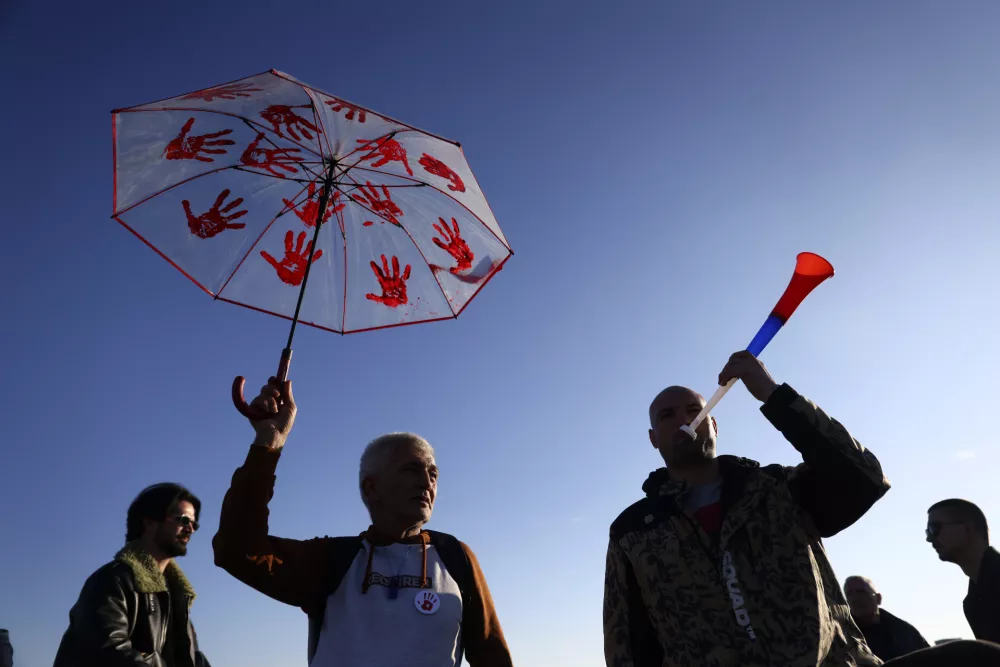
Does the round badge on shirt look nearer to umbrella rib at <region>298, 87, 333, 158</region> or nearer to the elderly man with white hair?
the elderly man with white hair

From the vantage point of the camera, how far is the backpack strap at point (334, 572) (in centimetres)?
321

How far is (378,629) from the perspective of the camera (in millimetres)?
3074

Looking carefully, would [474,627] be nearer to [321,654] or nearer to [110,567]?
[321,654]

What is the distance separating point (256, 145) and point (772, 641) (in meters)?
3.72

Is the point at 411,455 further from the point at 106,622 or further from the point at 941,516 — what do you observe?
the point at 941,516

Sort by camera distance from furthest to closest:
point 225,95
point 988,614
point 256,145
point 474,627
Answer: point 988,614
point 256,145
point 225,95
point 474,627

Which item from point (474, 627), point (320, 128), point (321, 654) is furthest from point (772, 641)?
point (320, 128)

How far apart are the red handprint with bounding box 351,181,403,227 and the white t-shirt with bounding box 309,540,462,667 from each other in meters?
2.09

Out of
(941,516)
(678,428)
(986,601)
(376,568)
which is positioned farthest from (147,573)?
(941,516)

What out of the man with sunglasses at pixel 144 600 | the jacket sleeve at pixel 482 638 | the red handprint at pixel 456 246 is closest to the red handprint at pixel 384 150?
the red handprint at pixel 456 246

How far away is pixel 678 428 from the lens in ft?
12.9

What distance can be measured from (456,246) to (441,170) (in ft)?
1.61

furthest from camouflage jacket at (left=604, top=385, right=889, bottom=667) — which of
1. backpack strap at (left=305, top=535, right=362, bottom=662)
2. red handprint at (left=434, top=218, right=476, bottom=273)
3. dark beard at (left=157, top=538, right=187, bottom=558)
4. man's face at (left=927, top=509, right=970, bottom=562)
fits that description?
man's face at (left=927, top=509, right=970, bottom=562)

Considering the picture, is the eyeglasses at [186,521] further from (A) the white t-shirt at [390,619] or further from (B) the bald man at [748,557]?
(B) the bald man at [748,557]
